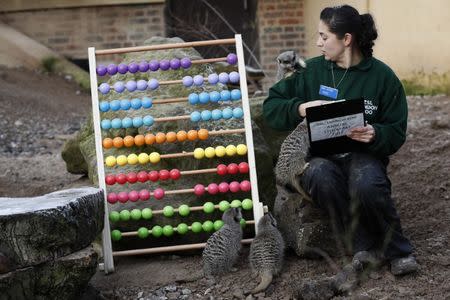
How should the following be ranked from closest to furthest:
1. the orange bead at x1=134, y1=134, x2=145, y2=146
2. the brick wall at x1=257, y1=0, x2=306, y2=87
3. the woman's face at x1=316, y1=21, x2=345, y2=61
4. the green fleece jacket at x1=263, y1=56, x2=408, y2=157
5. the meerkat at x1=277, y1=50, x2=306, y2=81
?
the green fleece jacket at x1=263, y1=56, x2=408, y2=157, the woman's face at x1=316, y1=21, x2=345, y2=61, the meerkat at x1=277, y1=50, x2=306, y2=81, the orange bead at x1=134, y1=134, x2=145, y2=146, the brick wall at x1=257, y1=0, x2=306, y2=87

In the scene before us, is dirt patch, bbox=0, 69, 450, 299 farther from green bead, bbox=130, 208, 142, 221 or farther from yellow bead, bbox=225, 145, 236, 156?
yellow bead, bbox=225, 145, 236, 156

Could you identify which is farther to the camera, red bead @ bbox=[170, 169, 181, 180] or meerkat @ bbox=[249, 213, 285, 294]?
red bead @ bbox=[170, 169, 181, 180]

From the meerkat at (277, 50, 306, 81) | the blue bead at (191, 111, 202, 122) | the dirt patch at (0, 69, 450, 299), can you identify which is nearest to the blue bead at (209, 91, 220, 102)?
the blue bead at (191, 111, 202, 122)

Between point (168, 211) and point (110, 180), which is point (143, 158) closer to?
point (110, 180)

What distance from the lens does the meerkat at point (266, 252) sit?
4.70 metres

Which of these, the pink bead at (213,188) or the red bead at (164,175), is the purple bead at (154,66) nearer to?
the red bead at (164,175)

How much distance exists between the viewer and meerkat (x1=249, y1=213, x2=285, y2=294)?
4703 mm

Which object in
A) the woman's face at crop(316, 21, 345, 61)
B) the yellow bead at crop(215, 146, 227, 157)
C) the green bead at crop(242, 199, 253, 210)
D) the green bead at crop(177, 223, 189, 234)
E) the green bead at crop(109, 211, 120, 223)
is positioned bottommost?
the green bead at crop(177, 223, 189, 234)

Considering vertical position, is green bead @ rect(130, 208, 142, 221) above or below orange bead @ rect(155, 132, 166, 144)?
below

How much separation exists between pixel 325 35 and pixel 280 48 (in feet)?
28.4

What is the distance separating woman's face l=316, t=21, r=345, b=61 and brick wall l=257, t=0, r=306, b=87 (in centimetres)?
848

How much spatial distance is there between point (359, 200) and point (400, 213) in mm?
1216

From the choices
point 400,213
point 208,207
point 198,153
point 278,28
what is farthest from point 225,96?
point 278,28

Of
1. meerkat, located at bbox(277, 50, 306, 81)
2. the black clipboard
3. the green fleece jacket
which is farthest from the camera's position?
meerkat, located at bbox(277, 50, 306, 81)
